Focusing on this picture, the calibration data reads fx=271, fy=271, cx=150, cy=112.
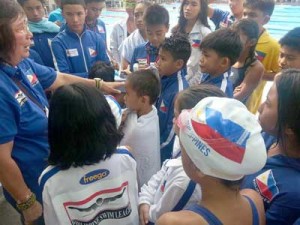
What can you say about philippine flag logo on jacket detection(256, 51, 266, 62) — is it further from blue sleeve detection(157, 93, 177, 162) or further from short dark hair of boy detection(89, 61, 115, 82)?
short dark hair of boy detection(89, 61, 115, 82)

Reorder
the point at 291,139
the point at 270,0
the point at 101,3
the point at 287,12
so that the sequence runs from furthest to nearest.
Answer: the point at 287,12 → the point at 101,3 → the point at 270,0 → the point at 291,139

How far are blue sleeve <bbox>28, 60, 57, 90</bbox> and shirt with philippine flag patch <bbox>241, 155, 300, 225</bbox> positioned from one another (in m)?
1.28

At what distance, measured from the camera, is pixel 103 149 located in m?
0.99

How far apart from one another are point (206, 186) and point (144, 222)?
1.59ft

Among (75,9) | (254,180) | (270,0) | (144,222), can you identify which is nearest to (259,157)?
(254,180)

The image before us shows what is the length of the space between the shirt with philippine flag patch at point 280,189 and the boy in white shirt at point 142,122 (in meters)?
0.73

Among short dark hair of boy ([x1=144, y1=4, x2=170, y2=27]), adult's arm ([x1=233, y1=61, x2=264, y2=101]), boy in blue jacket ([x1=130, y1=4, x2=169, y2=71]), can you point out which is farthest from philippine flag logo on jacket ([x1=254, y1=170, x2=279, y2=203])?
short dark hair of boy ([x1=144, y1=4, x2=170, y2=27])

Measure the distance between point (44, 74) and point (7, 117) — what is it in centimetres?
59

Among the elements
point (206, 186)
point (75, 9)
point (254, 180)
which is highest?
point (75, 9)

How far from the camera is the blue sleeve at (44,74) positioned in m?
1.58

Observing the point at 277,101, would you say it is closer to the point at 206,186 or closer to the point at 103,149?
the point at 206,186

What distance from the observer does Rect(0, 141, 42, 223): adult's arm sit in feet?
3.60

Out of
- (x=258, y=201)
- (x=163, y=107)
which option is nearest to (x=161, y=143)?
(x=163, y=107)

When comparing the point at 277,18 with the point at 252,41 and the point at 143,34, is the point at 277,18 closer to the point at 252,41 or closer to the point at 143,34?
the point at 143,34
